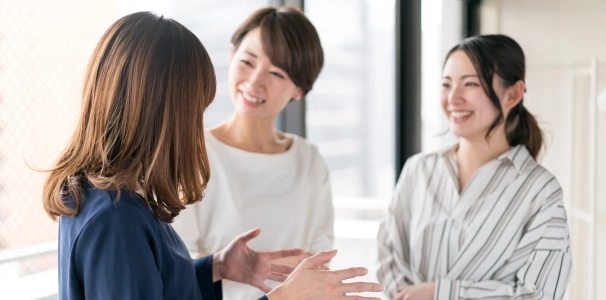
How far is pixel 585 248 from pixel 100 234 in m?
1.75

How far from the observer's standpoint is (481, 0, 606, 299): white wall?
185 cm

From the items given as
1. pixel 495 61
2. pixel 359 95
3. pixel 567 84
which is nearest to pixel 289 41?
pixel 495 61

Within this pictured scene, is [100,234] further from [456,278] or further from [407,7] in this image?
[407,7]

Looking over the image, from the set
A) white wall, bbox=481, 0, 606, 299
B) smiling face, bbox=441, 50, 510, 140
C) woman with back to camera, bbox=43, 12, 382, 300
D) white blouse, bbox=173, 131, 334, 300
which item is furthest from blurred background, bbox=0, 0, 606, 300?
white blouse, bbox=173, 131, 334, 300

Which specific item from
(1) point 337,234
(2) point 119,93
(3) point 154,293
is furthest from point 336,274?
(1) point 337,234

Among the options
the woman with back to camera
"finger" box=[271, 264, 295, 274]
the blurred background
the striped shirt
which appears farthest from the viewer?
the striped shirt

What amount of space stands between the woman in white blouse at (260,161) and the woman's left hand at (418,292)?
0.83ft

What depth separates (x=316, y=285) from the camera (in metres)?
0.96

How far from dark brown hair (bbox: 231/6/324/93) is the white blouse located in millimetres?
235

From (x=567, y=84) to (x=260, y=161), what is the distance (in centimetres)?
127

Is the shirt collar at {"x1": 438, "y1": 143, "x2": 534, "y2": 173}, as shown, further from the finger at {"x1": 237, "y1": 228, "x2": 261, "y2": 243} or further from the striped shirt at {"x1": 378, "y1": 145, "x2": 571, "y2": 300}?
the finger at {"x1": 237, "y1": 228, "x2": 261, "y2": 243}

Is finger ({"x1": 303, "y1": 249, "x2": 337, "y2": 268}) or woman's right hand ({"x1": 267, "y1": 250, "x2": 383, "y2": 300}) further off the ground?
finger ({"x1": 303, "y1": 249, "x2": 337, "y2": 268})

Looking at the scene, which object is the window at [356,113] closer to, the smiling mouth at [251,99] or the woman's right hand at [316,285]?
the smiling mouth at [251,99]

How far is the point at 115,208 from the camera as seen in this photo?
0.79 m
